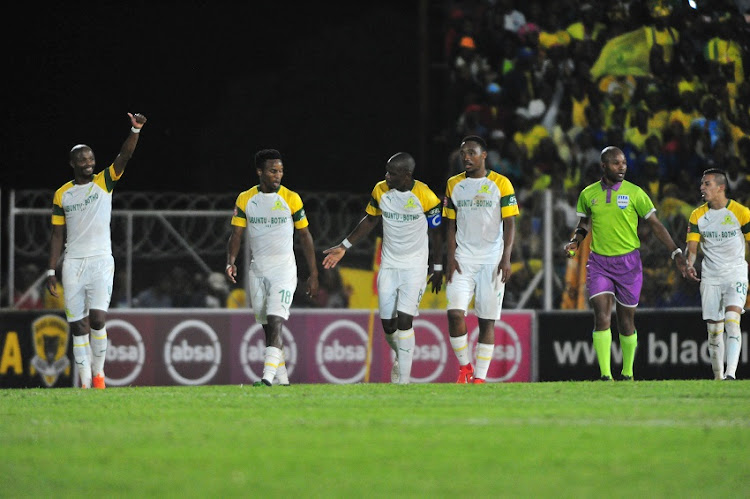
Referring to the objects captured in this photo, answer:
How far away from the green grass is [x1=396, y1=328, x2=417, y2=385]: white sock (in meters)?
2.03

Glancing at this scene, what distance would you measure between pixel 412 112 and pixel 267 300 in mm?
9816

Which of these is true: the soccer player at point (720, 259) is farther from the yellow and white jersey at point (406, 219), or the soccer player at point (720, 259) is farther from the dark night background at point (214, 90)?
the dark night background at point (214, 90)

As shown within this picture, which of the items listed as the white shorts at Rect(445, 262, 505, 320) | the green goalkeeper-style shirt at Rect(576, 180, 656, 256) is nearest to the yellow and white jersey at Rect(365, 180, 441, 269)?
the white shorts at Rect(445, 262, 505, 320)

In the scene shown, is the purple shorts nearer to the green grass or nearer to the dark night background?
the green grass

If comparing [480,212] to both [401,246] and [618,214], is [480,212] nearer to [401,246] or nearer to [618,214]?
[401,246]

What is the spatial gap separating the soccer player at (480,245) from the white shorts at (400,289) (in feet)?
1.15

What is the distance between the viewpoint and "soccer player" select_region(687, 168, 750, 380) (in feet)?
40.5

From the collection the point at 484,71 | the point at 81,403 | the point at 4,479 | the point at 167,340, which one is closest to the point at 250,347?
the point at 167,340

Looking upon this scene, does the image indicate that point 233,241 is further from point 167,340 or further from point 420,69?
point 420,69

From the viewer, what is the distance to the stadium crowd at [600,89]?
1961 cm

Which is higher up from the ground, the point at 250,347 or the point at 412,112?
the point at 412,112

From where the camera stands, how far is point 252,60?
1998 cm

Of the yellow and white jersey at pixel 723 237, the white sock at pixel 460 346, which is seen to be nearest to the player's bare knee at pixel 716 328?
the yellow and white jersey at pixel 723 237

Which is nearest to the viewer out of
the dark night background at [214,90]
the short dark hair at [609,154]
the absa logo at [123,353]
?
the short dark hair at [609,154]
